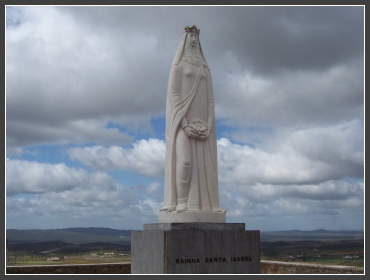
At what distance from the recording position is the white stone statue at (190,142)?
12219 mm

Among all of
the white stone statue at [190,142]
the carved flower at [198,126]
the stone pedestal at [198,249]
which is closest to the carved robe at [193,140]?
the white stone statue at [190,142]

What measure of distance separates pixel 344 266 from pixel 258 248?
11.5ft

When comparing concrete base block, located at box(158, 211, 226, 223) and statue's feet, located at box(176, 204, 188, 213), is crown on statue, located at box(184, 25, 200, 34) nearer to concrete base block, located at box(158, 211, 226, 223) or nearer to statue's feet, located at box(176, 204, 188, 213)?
statue's feet, located at box(176, 204, 188, 213)

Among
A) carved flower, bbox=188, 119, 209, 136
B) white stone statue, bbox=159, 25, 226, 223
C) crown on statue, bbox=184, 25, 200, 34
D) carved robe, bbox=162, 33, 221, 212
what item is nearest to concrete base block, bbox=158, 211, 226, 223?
white stone statue, bbox=159, 25, 226, 223

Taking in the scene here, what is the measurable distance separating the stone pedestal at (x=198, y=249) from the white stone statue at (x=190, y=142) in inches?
20.5

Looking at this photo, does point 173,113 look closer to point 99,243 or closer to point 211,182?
point 211,182

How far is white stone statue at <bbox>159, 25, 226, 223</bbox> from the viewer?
40.1ft

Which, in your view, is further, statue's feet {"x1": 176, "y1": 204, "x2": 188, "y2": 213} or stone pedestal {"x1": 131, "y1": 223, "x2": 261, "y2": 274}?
statue's feet {"x1": 176, "y1": 204, "x2": 188, "y2": 213}

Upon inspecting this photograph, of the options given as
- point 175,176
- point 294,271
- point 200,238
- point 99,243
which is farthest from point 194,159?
point 99,243

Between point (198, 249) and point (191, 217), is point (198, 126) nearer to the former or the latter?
point (191, 217)

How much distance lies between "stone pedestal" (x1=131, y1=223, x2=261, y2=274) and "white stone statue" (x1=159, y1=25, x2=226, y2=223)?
52 centimetres

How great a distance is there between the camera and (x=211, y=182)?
41.5ft

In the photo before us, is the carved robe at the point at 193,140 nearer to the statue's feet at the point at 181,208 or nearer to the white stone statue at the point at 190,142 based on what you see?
the white stone statue at the point at 190,142

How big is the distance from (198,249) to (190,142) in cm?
291
